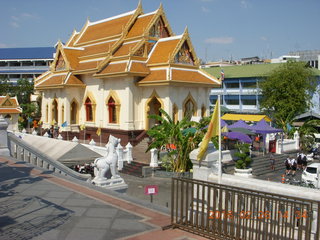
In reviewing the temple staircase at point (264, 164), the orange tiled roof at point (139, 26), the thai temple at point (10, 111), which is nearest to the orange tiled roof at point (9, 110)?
the thai temple at point (10, 111)

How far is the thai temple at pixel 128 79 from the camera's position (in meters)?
24.7

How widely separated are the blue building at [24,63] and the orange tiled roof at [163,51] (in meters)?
51.1

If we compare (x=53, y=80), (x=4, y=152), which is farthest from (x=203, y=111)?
(x=4, y=152)

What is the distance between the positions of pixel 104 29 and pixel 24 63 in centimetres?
5088

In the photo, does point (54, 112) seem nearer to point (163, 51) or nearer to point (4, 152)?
point (163, 51)

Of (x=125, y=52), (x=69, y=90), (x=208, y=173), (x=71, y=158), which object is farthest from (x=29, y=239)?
(x=69, y=90)

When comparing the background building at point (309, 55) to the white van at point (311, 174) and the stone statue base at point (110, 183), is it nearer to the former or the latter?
the white van at point (311, 174)

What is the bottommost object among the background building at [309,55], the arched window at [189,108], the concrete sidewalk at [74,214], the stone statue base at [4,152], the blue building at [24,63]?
the concrete sidewalk at [74,214]

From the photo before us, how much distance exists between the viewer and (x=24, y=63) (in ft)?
247

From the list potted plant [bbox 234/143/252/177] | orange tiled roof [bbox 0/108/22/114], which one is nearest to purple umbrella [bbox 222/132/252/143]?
potted plant [bbox 234/143/252/177]

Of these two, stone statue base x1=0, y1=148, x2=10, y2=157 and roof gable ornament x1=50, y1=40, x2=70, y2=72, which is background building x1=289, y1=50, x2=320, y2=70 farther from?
stone statue base x1=0, y1=148, x2=10, y2=157

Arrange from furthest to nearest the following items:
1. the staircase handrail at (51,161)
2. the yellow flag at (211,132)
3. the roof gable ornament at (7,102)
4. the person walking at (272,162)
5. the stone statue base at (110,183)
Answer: the roof gable ornament at (7,102) < the person walking at (272,162) < the staircase handrail at (51,161) < the stone statue base at (110,183) < the yellow flag at (211,132)

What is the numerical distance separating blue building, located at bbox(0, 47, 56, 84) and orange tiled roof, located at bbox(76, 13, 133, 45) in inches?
1696

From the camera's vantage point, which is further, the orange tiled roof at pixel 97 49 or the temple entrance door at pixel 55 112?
the temple entrance door at pixel 55 112
